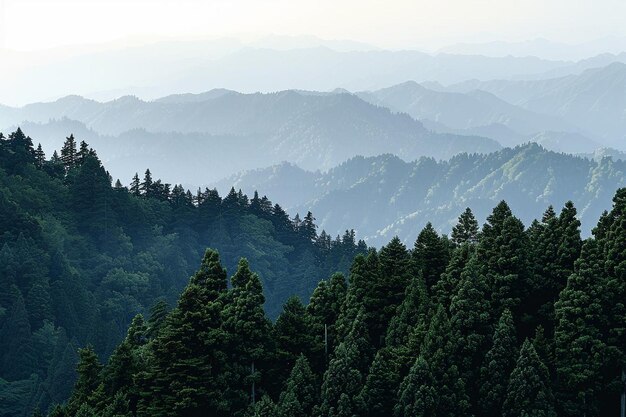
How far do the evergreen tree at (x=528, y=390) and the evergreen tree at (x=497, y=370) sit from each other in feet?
2.26

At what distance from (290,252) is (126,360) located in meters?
88.3

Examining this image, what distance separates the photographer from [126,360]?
4266 centimetres

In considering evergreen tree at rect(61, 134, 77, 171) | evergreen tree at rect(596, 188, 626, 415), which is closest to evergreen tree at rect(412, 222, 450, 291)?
evergreen tree at rect(596, 188, 626, 415)

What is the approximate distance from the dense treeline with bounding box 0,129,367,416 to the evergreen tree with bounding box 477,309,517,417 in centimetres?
2421

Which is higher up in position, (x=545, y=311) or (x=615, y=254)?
(x=615, y=254)

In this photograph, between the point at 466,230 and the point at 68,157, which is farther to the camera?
the point at 68,157

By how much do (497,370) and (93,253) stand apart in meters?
65.4

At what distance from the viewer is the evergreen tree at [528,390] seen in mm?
36378

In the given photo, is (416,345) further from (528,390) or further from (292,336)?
(292,336)

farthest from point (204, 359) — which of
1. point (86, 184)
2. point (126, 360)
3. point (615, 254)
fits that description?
point (86, 184)

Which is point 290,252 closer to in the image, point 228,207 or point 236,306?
point 228,207

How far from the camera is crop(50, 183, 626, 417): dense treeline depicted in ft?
125

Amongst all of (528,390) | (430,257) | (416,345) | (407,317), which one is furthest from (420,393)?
(430,257)

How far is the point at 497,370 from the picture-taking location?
38.1m
